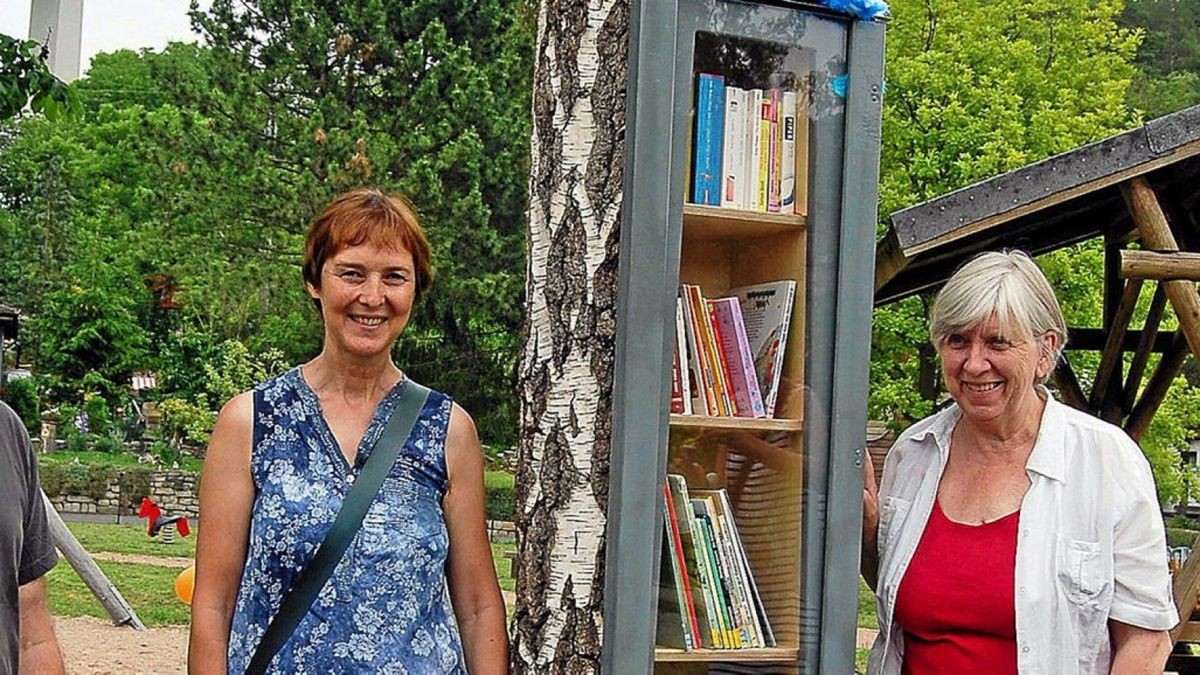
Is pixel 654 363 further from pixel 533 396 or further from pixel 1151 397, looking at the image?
pixel 1151 397

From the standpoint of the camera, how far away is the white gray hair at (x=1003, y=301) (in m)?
2.10

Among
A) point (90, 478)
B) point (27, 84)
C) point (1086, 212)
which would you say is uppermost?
point (27, 84)

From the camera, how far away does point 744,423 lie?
2324mm

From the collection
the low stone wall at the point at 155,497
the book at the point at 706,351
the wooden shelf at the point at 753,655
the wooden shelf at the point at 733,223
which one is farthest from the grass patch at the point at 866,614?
the low stone wall at the point at 155,497

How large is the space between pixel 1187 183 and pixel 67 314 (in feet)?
55.2

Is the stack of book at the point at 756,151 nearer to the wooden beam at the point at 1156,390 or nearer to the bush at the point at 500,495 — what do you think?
the wooden beam at the point at 1156,390

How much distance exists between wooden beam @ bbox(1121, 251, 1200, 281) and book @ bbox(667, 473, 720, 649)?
188 cm

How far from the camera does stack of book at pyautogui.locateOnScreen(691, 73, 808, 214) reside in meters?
2.29

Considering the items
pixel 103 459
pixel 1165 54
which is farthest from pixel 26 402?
pixel 1165 54

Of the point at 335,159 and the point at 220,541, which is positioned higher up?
the point at 335,159

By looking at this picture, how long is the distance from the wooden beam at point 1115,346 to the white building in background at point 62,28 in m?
20.9

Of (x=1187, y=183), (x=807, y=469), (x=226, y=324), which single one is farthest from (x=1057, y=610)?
(x=226, y=324)

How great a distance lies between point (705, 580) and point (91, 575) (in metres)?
8.57

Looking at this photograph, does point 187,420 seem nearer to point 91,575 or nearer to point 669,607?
point 91,575
